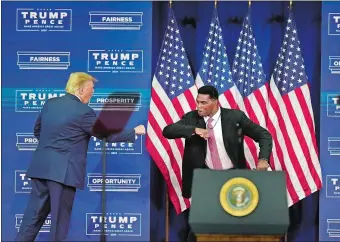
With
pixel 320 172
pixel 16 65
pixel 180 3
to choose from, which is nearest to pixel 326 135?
pixel 320 172

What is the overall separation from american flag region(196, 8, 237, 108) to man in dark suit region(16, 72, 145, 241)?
137 centimetres

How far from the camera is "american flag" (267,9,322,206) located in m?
6.58

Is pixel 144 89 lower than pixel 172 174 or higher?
higher

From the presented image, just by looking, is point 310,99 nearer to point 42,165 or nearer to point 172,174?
point 172,174

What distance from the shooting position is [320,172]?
659 centimetres

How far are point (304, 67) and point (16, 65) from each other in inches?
114

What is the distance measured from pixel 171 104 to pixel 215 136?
4.03 feet

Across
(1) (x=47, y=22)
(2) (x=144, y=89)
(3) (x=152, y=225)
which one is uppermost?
(1) (x=47, y=22)

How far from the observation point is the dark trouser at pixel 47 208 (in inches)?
214

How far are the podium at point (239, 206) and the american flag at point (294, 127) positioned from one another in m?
2.47

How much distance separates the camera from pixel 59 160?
5.44 m

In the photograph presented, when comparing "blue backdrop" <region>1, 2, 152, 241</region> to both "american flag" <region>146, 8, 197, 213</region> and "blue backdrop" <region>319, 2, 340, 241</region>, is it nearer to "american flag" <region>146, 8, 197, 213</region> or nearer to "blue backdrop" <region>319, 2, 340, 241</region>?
"american flag" <region>146, 8, 197, 213</region>

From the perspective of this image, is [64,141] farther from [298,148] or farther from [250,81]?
[298,148]

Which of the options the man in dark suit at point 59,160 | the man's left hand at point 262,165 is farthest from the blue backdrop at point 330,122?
the man in dark suit at point 59,160
